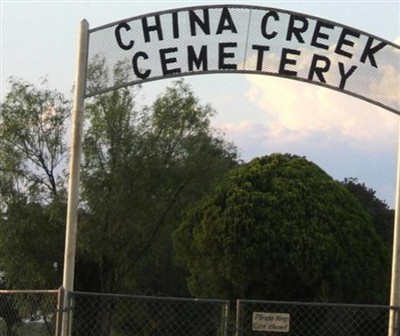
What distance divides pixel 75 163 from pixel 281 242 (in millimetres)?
19242

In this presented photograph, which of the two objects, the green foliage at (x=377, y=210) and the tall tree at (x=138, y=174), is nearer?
the tall tree at (x=138, y=174)

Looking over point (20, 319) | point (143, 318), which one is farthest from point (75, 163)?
point (143, 318)

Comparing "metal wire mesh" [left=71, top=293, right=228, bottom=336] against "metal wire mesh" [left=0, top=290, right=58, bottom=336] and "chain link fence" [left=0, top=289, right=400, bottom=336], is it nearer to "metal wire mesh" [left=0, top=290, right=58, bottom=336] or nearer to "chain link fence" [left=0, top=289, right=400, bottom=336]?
"chain link fence" [left=0, top=289, right=400, bottom=336]

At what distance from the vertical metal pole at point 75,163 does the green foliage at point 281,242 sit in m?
18.7

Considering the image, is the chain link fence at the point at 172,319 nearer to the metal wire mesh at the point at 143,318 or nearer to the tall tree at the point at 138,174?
the metal wire mesh at the point at 143,318

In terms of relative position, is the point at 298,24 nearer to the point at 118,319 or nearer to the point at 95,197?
the point at 118,319

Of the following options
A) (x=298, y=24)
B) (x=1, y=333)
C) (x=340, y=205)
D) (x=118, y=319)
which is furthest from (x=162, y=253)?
(x=298, y=24)

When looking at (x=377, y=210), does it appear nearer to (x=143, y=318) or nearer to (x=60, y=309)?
(x=143, y=318)

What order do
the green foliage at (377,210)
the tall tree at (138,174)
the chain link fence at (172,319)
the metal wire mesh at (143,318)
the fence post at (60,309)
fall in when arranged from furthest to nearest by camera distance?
the green foliage at (377,210) < the tall tree at (138,174) < the metal wire mesh at (143,318) < the chain link fence at (172,319) < the fence post at (60,309)

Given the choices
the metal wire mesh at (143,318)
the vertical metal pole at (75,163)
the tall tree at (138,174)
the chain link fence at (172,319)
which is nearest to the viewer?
the vertical metal pole at (75,163)

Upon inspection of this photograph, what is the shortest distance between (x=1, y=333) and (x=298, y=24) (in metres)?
5.08

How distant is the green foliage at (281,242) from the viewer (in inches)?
1151

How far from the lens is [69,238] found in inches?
419

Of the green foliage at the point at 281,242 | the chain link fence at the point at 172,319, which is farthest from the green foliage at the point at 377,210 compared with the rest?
the chain link fence at the point at 172,319
